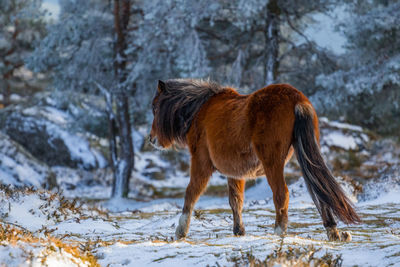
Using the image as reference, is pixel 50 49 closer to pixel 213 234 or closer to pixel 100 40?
pixel 100 40

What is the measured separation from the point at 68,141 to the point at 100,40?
523 centimetres

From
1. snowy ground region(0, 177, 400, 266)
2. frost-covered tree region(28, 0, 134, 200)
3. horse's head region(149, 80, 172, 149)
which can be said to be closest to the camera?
snowy ground region(0, 177, 400, 266)

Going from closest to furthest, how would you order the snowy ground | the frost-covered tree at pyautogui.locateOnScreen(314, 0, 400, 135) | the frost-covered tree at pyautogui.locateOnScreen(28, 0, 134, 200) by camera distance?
1. the snowy ground
2. the frost-covered tree at pyautogui.locateOnScreen(314, 0, 400, 135)
3. the frost-covered tree at pyautogui.locateOnScreen(28, 0, 134, 200)

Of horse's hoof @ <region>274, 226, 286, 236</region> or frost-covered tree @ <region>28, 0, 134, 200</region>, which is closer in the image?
horse's hoof @ <region>274, 226, 286, 236</region>

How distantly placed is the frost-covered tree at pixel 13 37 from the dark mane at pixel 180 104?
21.1 meters

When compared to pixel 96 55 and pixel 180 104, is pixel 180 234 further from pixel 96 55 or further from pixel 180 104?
pixel 96 55

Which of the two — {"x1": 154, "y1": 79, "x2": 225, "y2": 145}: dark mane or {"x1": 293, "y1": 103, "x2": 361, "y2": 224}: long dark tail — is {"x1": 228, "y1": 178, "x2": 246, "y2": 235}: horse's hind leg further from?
{"x1": 293, "y1": 103, "x2": 361, "y2": 224}: long dark tail

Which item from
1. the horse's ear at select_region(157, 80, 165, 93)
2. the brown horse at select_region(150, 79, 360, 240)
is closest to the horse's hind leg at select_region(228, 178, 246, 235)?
the brown horse at select_region(150, 79, 360, 240)

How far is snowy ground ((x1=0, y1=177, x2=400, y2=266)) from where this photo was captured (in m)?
2.89

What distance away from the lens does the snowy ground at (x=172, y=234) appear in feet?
9.49

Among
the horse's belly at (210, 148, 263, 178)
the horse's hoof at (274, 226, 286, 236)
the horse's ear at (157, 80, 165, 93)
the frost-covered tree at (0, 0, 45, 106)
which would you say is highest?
the frost-covered tree at (0, 0, 45, 106)

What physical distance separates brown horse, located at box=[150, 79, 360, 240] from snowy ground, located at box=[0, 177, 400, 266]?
0.35 metres

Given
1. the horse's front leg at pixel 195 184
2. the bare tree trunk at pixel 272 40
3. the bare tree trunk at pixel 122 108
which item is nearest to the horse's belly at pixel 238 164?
the horse's front leg at pixel 195 184

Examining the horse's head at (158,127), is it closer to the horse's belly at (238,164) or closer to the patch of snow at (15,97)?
the horse's belly at (238,164)
